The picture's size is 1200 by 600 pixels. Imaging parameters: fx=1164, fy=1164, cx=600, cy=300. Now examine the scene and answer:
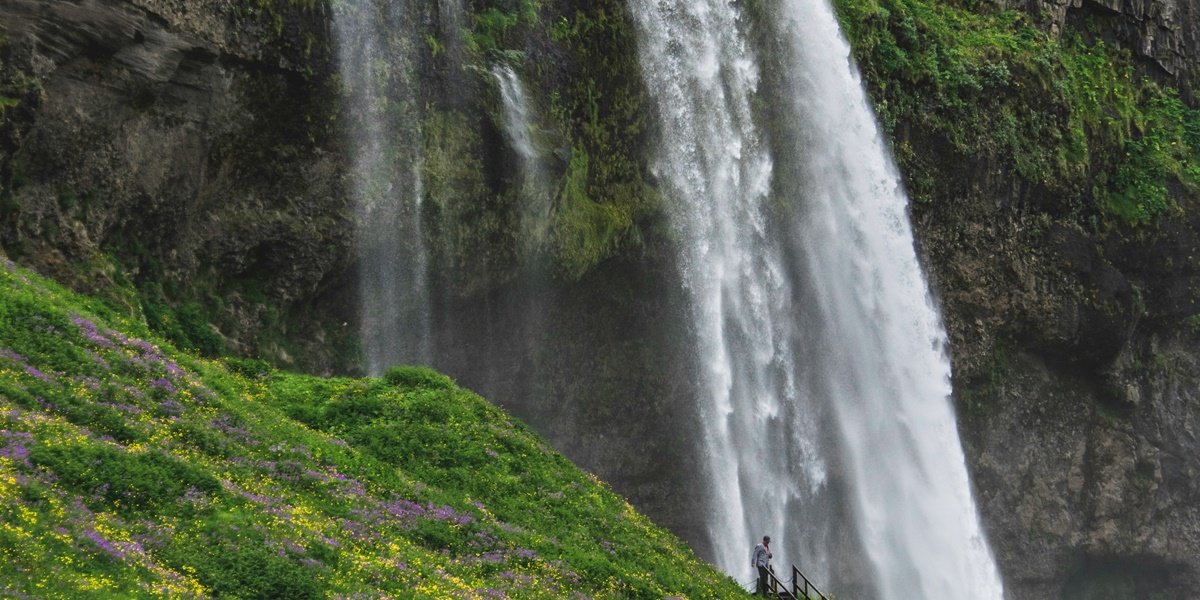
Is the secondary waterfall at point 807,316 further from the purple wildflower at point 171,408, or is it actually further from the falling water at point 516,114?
the purple wildflower at point 171,408

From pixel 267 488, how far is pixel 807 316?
18.9 m

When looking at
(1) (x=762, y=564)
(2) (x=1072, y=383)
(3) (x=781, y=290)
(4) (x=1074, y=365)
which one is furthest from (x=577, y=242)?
(2) (x=1072, y=383)

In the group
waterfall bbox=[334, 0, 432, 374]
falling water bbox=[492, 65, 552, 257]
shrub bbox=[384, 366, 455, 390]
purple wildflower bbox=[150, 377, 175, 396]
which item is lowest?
purple wildflower bbox=[150, 377, 175, 396]

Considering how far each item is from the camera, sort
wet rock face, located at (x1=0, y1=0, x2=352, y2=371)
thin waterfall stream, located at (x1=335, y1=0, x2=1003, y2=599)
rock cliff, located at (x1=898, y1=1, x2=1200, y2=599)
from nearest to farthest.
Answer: wet rock face, located at (x1=0, y1=0, x2=352, y2=371), thin waterfall stream, located at (x1=335, y1=0, x2=1003, y2=599), rock cliff, located at (x1=898, y1=1, x2=1200, y2=599)

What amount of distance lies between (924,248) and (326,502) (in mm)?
22841

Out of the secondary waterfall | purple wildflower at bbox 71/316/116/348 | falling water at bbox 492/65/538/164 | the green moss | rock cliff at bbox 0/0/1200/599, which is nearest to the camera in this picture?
purple wildflower at bbox 71/316/116/348

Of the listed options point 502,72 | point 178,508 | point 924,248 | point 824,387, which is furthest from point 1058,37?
point 178,508

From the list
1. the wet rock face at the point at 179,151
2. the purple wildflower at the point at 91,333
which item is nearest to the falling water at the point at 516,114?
the wet rock face at the point at 179,151

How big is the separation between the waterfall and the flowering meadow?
12.1 ft

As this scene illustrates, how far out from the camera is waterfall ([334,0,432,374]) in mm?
24188

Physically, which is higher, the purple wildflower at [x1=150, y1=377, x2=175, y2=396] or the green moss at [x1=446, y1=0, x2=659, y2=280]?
the green moss at [x1=446, y1=0, x2=659, y2=280]

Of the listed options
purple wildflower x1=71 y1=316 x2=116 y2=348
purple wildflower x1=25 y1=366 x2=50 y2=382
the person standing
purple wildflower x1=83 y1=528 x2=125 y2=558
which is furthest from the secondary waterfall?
purple wildflower x1=83 y1=528 x2=125 y2=558

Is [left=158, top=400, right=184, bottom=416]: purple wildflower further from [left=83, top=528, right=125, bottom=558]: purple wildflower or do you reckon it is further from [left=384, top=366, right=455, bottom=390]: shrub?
[left=384, top=366, right=455, bottom=390]: shrub

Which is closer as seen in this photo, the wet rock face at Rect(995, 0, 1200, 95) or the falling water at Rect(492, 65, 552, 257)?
the falling water at Rect(492, 65, 552, 257)
